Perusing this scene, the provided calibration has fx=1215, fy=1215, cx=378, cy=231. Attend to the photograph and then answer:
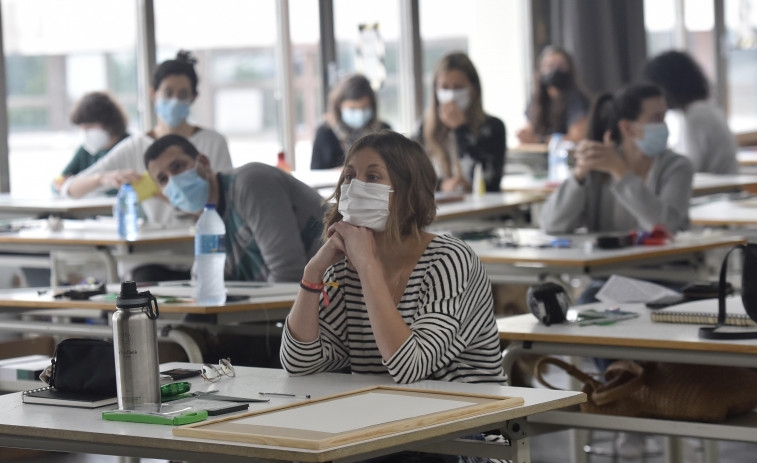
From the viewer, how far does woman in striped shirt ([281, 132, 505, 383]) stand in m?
2.43

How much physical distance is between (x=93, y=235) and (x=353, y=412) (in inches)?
127

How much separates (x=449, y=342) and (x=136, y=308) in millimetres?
672

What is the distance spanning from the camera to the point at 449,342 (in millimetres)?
2439

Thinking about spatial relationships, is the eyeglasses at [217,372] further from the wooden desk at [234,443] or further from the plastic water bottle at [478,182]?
the plastic water bottle at [478,182]

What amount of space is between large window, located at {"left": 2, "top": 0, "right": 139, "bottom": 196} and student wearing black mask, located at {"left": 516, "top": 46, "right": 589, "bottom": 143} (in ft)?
9.46

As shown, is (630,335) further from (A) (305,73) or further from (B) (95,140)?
(A) (305,73)

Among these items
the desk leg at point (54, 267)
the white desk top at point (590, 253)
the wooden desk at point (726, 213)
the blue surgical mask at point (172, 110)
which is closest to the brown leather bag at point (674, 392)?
the white desk top at point (590, 253)

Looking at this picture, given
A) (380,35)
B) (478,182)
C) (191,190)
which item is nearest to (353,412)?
(191,190)

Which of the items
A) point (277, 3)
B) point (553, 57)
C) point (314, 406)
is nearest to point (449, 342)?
point (314, 406)

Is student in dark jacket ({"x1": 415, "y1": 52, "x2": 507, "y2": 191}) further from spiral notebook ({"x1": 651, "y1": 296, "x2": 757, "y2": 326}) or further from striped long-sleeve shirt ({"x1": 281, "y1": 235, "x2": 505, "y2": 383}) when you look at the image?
striped long-sleeve shirt ({"x1": 281, "y1": 235, "x2": 505, "y2": 383})

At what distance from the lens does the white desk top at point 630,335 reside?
2568 millimetres

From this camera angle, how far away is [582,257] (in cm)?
408

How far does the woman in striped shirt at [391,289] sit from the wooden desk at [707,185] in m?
4.16

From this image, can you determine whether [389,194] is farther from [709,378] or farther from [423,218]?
[709,378]
